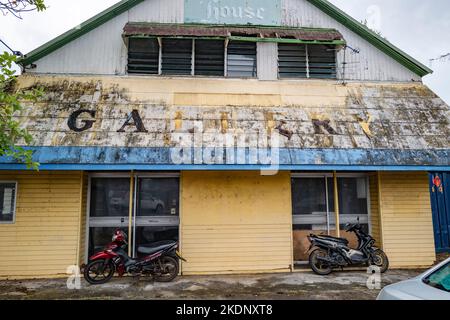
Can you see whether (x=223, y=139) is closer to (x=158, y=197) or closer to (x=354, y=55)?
(x=158, y=197)

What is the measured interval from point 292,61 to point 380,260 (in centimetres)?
611

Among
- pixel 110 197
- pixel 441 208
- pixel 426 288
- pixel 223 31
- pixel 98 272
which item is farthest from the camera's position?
pixel 441 208

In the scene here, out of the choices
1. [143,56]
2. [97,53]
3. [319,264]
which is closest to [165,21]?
[143,56]

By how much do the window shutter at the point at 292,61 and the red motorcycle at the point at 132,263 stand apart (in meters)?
6.07

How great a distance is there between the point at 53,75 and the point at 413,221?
10620 mm

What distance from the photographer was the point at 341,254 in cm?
830

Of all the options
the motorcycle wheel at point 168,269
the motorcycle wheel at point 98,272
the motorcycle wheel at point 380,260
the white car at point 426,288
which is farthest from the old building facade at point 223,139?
the white car at point 426,288

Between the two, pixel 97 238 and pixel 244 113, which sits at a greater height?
pixel 244 113

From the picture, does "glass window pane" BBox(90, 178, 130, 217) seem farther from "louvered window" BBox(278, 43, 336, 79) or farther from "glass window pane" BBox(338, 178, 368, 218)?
"glass window pane" BBox(338, 178, 368, 218)

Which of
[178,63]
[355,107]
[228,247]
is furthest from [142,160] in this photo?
[355,107]

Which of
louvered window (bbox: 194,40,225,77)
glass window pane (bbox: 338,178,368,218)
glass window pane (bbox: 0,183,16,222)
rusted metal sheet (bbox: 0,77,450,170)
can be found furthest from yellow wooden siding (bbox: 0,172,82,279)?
glass window pane (bbox: 338,178,368,218)

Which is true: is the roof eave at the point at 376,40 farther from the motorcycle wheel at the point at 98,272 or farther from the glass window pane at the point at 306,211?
the motorcycle wheel at the point at 98,272

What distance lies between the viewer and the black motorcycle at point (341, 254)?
8305 millimetres

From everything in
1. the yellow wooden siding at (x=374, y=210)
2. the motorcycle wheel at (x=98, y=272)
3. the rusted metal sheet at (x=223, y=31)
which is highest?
the rusted metal sheet at (x=223, y=31)
